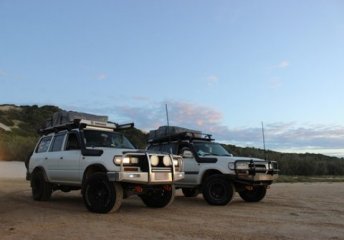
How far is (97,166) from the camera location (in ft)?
41.5

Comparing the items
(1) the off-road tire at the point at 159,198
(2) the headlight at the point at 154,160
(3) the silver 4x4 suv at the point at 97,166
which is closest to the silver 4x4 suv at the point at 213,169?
(1) the off-road tire at the point at 159,198

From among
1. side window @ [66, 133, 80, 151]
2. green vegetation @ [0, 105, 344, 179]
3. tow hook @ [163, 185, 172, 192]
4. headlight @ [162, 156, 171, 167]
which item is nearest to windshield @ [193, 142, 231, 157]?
green vegetation @ [0, 105, 344, 179]

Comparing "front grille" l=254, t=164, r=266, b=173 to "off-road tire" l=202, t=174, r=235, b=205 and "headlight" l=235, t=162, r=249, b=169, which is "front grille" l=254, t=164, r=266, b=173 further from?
"off-road tire" l=202, t=174, r=235, b=205

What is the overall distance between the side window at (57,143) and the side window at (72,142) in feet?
1.49

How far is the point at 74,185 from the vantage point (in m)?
13.7

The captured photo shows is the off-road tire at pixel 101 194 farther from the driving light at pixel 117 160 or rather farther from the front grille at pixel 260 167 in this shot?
the front grille at pixel 260 167

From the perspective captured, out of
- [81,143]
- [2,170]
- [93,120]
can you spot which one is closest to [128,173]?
[81,143]

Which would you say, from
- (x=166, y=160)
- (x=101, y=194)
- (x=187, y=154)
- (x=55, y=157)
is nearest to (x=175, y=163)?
(x=166, y=160)

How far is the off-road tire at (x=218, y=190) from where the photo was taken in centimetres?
1424

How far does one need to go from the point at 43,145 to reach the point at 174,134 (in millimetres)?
4062

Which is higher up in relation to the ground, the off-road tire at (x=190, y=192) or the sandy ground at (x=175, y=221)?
the off-road tire at (x=190, y=192)

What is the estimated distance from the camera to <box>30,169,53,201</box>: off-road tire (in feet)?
48.9

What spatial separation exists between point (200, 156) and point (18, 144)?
86.8 feet

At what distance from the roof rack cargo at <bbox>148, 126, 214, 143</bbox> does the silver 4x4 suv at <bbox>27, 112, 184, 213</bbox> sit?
2216 mm
